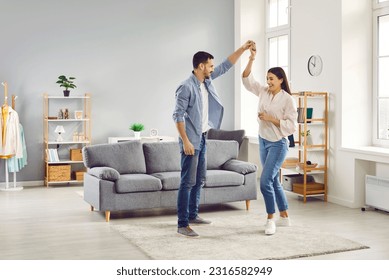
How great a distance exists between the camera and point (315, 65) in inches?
294

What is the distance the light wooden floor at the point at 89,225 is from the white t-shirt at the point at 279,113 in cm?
111

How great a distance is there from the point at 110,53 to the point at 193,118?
4.24 meters

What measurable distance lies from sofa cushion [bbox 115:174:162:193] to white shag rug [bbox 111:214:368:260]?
384 mm

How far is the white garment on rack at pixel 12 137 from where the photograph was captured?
320 inches

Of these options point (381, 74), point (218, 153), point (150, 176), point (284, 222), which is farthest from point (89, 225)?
point (381, 74)

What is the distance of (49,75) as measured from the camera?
8.68m

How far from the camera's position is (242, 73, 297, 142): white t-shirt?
514cm

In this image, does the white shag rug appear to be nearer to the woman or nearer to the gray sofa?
the woman

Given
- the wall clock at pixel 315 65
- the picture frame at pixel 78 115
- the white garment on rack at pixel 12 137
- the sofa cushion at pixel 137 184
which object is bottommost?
the sofa cushion at pixel 137 184

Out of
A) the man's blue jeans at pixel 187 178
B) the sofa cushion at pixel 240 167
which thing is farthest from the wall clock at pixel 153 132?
the man's blue jeans at pixel 187 178

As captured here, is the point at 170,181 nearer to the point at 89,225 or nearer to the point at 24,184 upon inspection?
the point at 89,225

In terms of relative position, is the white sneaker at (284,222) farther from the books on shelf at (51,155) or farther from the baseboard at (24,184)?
the baseboard at (24,184)

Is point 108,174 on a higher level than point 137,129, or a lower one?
lower

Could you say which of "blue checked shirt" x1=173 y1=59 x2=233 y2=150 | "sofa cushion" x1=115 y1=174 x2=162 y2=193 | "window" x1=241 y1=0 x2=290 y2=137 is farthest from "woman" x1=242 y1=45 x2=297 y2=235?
"window" x1=241 y1=0 x2=290 y2=137
